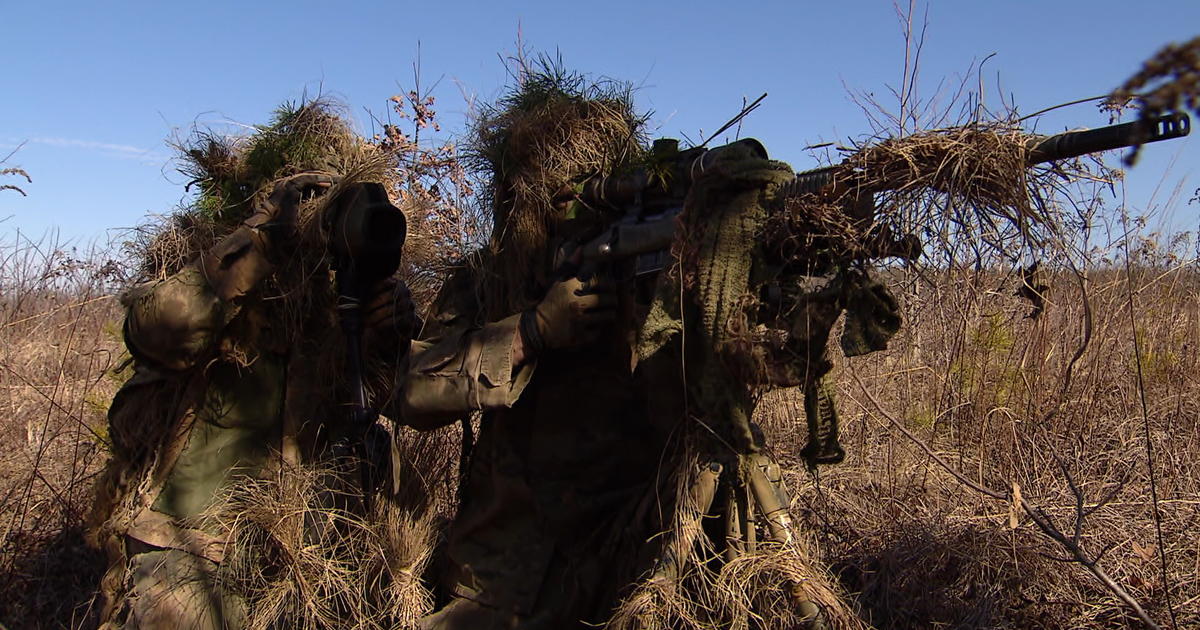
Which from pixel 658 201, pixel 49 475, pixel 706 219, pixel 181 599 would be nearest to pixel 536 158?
pixel 658 201

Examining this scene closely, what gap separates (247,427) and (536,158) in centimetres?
163

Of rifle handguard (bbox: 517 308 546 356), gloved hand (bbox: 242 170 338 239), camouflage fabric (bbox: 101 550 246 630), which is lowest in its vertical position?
camouflage fabric (bbox: 101 550 246 630)

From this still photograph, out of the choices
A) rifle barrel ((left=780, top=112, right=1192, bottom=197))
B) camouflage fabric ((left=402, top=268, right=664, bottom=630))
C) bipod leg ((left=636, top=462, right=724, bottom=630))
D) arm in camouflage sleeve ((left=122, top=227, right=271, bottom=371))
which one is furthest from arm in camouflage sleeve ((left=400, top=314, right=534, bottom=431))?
rifle barrel ((left=780, top=112, right=1192, bottom=197))

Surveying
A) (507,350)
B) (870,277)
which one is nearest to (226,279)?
(507,350)

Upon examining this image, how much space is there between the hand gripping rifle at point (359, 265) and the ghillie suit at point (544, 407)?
0.37m

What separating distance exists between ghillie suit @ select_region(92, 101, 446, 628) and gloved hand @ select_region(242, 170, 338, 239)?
12 mm

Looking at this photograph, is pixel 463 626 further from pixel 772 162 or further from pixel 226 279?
pixel 772 162

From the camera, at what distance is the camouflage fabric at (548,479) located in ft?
10.0

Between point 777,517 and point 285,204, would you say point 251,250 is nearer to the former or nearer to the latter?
point 285,204

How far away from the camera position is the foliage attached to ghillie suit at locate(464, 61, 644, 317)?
10.2 ft

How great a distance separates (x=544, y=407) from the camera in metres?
3.27

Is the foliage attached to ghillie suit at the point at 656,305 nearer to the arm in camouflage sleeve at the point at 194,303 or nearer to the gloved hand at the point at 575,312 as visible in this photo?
the gloved hand at the point at 575,312

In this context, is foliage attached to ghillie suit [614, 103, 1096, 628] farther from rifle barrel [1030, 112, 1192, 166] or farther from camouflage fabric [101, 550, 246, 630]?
camouflage fabric [101, 550, 246, 630]

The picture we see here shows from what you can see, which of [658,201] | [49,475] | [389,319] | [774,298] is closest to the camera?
[774,298]
